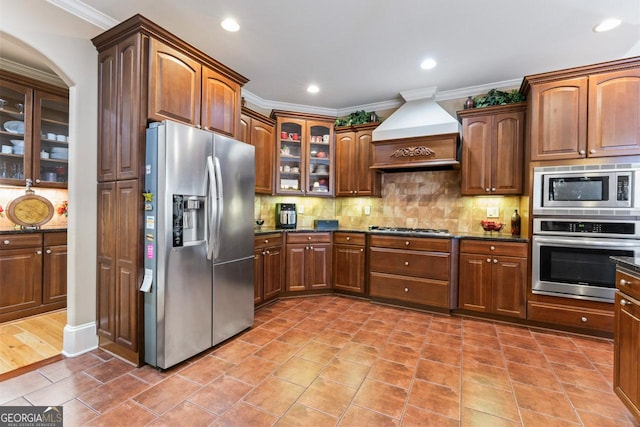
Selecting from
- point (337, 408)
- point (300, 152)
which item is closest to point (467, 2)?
point (300, 152)

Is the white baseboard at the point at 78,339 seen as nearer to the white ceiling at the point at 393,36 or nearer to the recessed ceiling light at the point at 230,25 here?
the white ceiling at the point at 393,36

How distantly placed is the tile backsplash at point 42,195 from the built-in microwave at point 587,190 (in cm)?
521

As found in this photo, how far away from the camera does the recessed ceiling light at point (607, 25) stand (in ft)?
7.75

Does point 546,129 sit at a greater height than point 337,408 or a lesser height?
greater

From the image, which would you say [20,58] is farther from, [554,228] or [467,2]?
[554,228]

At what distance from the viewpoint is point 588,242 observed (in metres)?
2.73

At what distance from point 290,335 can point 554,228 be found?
278 cm

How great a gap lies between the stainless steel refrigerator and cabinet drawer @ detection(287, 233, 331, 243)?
1.16m

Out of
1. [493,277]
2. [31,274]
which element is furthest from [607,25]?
[31,274]

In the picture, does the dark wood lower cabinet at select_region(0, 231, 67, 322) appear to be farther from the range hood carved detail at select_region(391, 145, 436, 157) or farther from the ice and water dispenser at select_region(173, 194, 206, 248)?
the range hood carved detail at select_region(391, 145, 436, 157)

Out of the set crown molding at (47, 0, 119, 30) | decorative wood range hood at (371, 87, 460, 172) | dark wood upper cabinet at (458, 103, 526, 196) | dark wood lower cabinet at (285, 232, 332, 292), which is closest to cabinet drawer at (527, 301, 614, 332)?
dark wood upper cabinet at (458, 103, 526, 196)

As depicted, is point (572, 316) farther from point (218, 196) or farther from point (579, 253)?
point (218, 196)

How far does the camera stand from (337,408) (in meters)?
1.73

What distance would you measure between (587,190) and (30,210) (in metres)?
5.80
